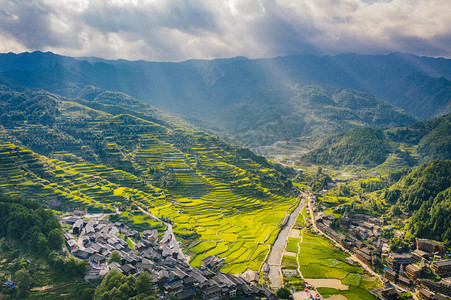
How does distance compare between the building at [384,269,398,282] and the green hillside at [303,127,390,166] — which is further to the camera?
the green hillside at [303,127,390,166]

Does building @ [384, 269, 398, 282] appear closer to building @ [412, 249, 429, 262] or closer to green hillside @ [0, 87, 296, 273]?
building @ [412, 249, 429, 262]

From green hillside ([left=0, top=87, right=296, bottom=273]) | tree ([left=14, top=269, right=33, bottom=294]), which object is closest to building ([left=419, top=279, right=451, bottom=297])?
green hillside ([left=0, top=87, right=296, bottom=273])

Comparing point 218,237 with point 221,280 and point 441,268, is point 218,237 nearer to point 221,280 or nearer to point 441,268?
point 221,280

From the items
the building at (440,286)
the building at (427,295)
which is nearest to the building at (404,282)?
the building at (427,295)

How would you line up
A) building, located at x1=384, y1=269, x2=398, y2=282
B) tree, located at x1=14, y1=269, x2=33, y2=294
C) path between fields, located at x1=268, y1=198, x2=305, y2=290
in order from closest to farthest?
tree, located at x1=14, y1=269, x2=33, y2=294 → path between fields, located at x1=268, y1=198, x2=305, y2=290 → building, located at x1=384, y1=269, x2=398, y2=282

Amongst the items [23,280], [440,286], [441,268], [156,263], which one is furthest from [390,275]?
[23,280]

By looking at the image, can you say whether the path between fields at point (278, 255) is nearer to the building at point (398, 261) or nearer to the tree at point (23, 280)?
the building at point (398, 261)

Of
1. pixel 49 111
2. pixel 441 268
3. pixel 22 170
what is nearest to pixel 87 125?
pixel 49 111
